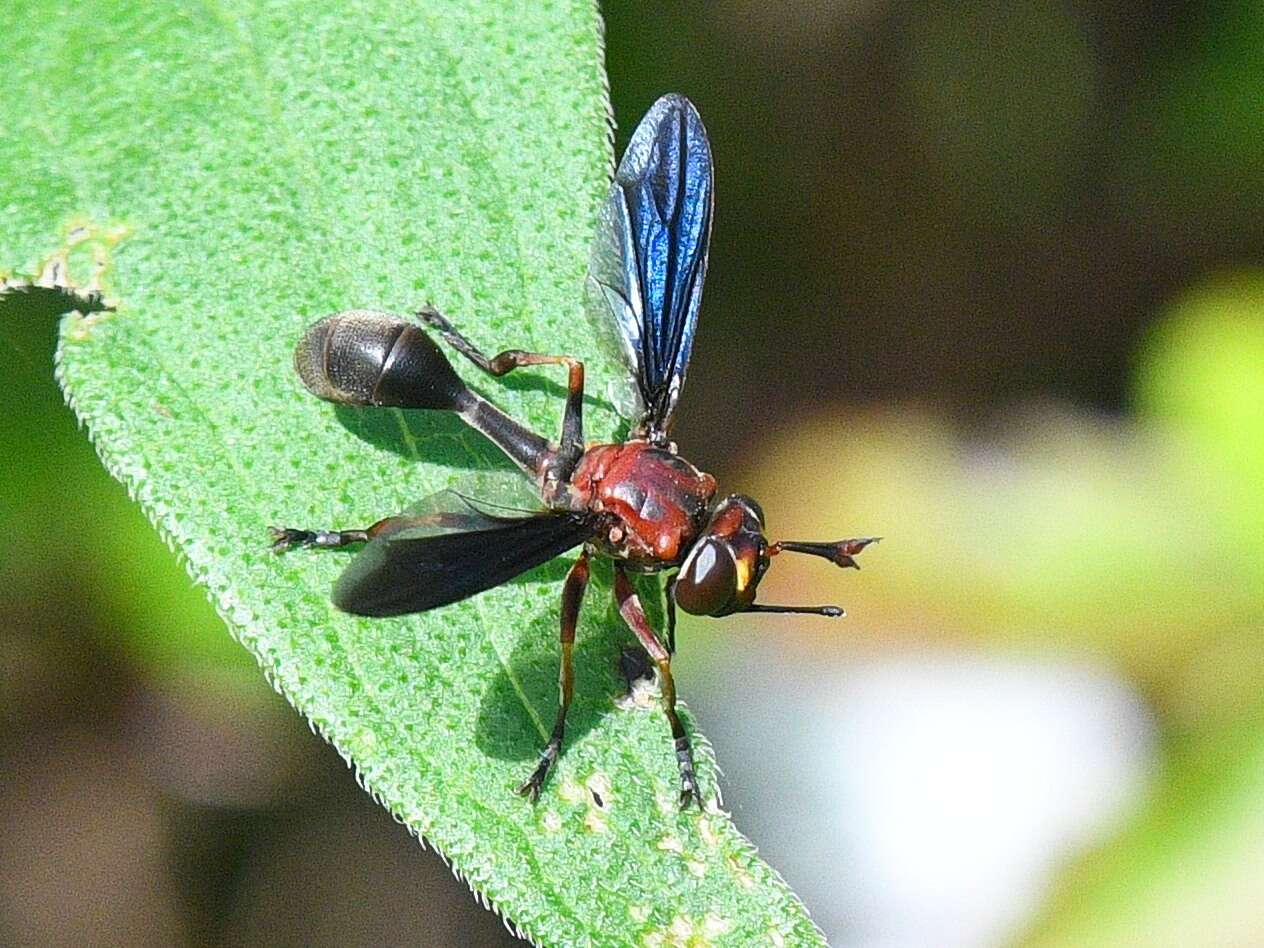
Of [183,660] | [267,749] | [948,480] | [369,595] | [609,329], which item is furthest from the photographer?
[948,480]

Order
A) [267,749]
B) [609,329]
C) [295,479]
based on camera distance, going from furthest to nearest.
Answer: [267,749]
[609,329]
[295,479]

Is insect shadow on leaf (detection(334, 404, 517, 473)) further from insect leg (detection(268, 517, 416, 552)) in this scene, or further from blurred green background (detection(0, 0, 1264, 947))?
blurred green background (detection(0, 0, 1264, 947))

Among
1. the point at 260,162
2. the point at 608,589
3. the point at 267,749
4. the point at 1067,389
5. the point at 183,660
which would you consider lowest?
the point at 267,749

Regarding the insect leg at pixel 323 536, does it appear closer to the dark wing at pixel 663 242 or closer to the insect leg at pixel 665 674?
the insect leg at pixel 665 674

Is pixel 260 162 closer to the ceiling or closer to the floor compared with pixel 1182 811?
closer to the ceiling

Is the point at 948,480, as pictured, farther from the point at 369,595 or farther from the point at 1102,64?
the point at 369,595

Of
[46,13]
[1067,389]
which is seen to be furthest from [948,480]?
[46,13]

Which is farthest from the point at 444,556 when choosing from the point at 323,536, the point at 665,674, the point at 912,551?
the point at 912,551

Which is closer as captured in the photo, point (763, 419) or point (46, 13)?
point (46, 13)

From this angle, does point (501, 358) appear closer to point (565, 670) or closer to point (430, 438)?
point (430, 438)

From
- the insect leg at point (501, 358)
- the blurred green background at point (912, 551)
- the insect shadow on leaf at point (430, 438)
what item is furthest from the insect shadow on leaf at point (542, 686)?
the blurred green background at point (912, 551)

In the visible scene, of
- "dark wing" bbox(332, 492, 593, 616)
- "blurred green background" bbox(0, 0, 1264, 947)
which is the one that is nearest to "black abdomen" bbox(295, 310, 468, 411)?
"dark wing" bbox(332, 492, 593, 616)
